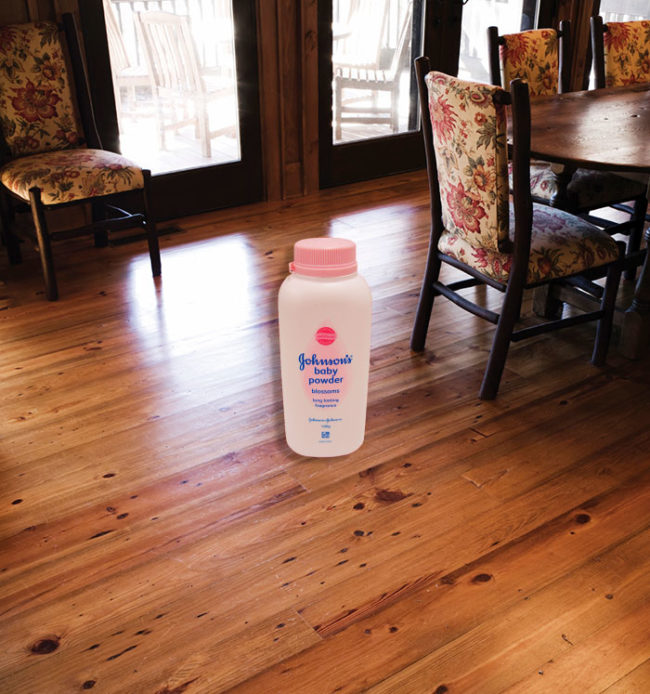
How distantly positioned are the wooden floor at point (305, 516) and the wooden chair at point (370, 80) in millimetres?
1641

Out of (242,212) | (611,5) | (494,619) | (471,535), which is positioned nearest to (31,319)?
(242,212)

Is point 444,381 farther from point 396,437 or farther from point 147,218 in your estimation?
point 147,218

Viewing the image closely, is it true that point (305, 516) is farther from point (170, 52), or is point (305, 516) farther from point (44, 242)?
point (170, 52)

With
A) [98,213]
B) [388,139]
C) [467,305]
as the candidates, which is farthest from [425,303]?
[388,139]

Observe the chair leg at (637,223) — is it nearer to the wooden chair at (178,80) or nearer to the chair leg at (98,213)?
the wooden chair at (178,80)

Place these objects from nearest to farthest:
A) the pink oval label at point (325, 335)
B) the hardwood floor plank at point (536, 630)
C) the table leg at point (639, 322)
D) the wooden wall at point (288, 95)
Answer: the hardwood floor plank at point (536, 630) → the pink oval label at point (325, 335) → the table leg at point (639, 322) → the wooden wall at point (288, 95)

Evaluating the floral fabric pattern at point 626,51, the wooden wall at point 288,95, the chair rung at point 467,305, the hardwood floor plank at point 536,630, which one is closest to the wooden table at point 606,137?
the floral fabric pattern at point 626,51

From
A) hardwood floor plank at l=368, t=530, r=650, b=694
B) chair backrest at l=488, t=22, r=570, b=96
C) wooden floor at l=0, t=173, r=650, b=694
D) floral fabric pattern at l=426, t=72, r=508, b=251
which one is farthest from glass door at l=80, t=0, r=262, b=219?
hardwood floor plank at l=368, t=530, r=650, b=694

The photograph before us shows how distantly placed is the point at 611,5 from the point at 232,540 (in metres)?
4.50

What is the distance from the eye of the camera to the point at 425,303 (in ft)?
7.57

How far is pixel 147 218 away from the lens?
282 cm

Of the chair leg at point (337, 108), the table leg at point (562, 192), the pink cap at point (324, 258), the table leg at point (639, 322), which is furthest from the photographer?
the chair leg at point (337, 108)

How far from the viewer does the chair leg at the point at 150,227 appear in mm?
2793

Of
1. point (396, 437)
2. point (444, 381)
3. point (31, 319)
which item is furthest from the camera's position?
point (31, 319)
